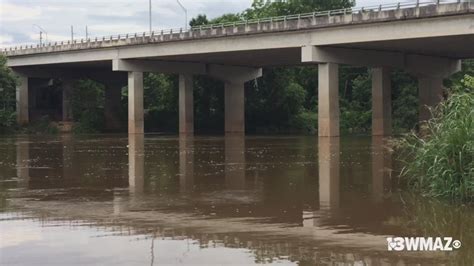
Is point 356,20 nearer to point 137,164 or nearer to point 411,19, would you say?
point 411,19

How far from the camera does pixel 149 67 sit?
63.2 metres

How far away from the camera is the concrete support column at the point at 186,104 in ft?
217

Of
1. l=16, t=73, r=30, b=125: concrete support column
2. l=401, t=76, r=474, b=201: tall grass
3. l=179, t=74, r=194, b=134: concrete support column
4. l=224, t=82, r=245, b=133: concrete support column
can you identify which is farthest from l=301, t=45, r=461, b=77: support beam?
l=16, t=73, r=30, b=125: concrete support column

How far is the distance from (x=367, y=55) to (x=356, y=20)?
7.91 m

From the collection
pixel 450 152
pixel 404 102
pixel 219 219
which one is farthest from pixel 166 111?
pixel 219 219

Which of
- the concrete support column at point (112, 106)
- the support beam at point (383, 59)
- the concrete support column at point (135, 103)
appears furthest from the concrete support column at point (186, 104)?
the support beam at point (383, 59)

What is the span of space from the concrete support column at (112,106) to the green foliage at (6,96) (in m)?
11.1

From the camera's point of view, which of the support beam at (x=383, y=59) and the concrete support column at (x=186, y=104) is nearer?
the support beam at (x=383, y=59)

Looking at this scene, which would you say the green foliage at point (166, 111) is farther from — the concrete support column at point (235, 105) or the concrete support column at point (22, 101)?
the concrete support column at point (22, 101)

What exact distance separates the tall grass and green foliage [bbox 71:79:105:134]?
205ft

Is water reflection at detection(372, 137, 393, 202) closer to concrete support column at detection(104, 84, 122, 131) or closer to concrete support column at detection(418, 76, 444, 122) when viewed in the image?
concrete support column at detection(418, 76, 444, 122)

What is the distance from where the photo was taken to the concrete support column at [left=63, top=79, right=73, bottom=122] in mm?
83062

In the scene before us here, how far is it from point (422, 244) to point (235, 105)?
192ft

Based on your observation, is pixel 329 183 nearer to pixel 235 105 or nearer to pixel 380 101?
pixel 380 101
